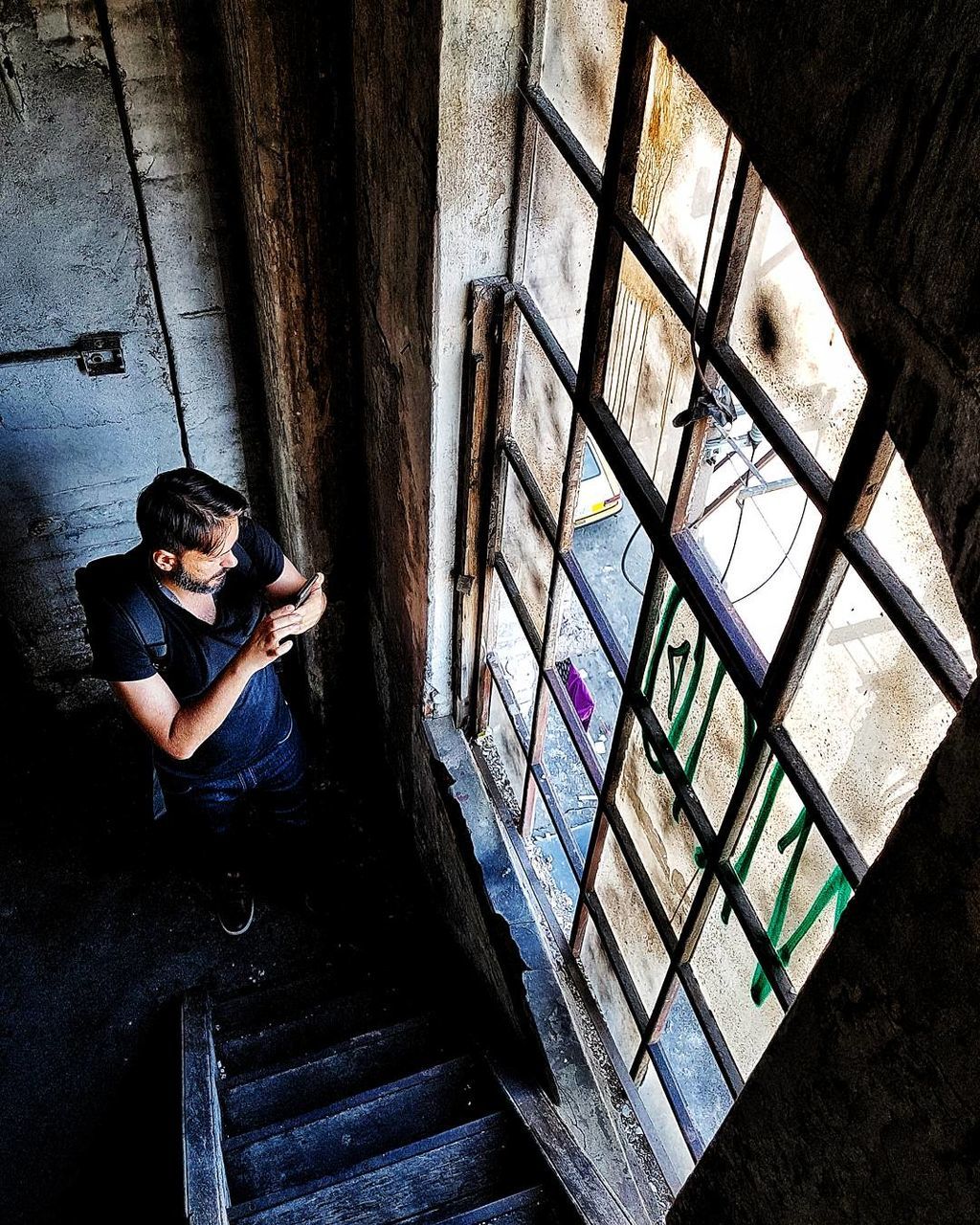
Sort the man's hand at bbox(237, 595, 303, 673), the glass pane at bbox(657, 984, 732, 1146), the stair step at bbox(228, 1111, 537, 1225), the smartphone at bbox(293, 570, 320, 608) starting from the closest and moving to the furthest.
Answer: the glass pane at bbox(657, 984, 732, 1146) < the stair step at bbox(228, 1111, 537, 1225) < the man's hand at bbox(237, 595, 303, 673) < the smartphone at bbox(293, 570, 320, 608)

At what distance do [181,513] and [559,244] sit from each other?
3.99 ft

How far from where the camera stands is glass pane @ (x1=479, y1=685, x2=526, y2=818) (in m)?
A: 3.19

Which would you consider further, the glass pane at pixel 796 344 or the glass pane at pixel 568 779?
the glass pane at pixel 568 779

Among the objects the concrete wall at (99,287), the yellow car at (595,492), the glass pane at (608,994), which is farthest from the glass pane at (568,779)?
the concrete wall at (99,287)

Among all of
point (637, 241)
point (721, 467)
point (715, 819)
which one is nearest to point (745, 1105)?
point (715, 819)

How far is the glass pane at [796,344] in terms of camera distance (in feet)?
4.53

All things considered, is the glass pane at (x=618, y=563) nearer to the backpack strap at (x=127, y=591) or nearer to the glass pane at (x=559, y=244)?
the glass pane at (x=559, y=244)

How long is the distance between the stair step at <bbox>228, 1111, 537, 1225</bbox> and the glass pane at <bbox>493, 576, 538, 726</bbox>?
123 cm

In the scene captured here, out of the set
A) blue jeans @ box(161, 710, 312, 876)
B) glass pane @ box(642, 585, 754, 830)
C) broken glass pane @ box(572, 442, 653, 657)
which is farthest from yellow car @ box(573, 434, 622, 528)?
blue jeans @ box(161, 710, 312, 876)

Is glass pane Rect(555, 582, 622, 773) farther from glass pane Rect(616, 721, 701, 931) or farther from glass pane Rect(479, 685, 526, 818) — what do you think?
glass pane Rect(479, 685, 526, 818)

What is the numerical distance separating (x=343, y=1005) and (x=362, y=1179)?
0.83 meters

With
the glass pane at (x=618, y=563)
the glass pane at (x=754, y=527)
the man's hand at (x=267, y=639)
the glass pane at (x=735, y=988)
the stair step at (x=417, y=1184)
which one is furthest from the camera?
the man's hand at (x=267, y=639)

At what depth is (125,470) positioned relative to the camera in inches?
160

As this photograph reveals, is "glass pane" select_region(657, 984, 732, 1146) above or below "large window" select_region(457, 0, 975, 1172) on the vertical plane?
below
